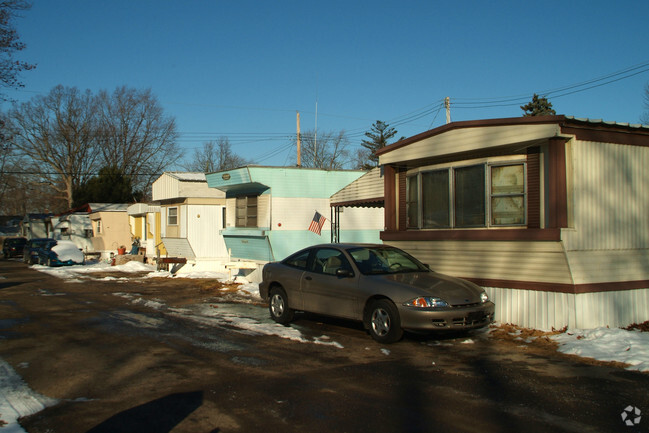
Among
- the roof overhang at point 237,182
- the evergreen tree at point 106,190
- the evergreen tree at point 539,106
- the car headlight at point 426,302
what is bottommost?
the car headlight at point 426,302

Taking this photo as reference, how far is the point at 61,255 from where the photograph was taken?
1195 inches

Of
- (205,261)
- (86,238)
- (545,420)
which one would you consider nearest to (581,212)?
(545,420)

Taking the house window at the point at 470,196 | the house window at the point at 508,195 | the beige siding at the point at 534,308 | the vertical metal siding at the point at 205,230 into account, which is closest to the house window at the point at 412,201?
the house window at the point at 470,196

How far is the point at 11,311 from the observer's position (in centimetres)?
1312

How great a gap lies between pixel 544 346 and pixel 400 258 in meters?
2.87

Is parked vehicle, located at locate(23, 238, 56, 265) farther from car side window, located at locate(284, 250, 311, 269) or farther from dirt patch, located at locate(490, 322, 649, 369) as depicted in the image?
dirt patch, located at locate(490, 322, 649, 369)

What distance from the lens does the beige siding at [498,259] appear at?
9.39 metres

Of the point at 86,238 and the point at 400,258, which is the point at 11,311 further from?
the point at 86,238

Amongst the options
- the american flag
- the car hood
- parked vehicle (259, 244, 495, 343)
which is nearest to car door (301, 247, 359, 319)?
parked vehicle (259, 244, 495, 343)

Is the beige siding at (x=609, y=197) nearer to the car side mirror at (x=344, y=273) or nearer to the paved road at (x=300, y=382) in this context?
the paved road at (x=300, y=382)

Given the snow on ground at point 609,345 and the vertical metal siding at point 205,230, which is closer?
the snow on ground at point 609,345

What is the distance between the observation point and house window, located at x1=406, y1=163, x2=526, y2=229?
412 inches

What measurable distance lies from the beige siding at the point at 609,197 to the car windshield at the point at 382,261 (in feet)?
8.51

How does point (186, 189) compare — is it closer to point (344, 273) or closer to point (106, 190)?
point (344, 273)
